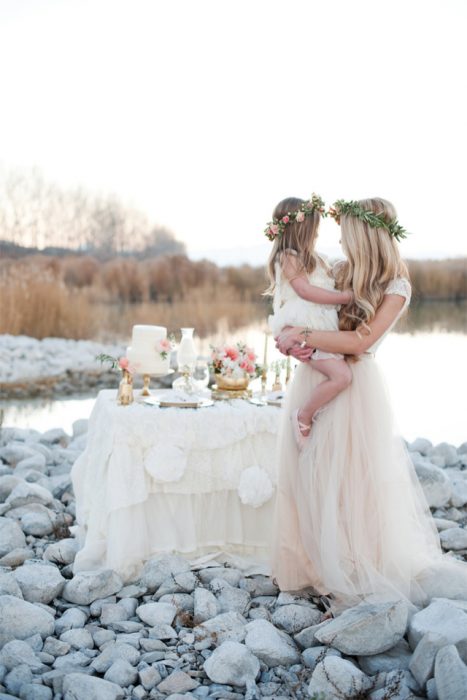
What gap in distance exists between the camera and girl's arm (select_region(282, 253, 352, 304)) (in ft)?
9.50

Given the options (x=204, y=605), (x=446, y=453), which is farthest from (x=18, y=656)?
(x=446, y=453)

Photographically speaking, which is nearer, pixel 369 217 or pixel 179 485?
pixel 369 217

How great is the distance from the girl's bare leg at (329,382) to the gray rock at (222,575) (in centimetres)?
84

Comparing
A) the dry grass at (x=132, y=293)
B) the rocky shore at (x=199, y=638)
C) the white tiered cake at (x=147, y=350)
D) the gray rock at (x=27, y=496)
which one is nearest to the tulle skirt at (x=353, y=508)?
the rocky shore at (x=199, y=638)

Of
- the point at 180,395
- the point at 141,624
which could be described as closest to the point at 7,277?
the point at 180,395

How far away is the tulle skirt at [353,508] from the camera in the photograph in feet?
9.50

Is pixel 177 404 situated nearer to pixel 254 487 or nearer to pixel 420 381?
pixel 254 487

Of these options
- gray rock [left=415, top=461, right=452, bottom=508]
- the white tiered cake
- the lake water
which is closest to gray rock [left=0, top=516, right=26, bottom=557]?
the white tiered cake

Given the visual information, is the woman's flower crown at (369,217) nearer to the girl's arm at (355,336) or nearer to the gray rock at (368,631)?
the girl's arm at (355,336)

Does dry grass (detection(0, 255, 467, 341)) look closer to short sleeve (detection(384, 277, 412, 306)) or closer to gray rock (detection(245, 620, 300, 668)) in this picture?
short sleeve (detection(384, 277, 412, 306))

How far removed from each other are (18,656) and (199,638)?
62 cm

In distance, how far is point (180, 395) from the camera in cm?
365

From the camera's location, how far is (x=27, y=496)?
4188 millimetres

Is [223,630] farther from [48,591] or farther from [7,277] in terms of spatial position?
[7,277]
